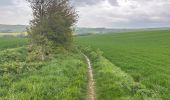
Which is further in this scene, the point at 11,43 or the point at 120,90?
the point at 11,43

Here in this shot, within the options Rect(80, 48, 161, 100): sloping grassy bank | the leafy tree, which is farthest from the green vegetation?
Rect(80, 48, 161, 100): sloping grassy bank

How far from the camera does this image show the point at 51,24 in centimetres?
Result: 4275

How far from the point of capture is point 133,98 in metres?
14.6

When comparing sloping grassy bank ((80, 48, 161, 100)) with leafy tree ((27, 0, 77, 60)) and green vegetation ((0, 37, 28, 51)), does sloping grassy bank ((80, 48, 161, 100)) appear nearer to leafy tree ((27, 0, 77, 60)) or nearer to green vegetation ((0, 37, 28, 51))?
leafy tree ((27, 0, 77, 60))

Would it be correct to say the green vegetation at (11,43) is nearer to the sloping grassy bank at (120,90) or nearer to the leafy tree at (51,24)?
the leafy tree at (51,24)

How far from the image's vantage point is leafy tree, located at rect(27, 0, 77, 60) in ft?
127

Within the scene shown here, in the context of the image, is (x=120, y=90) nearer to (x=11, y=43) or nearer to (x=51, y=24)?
(x=51, y=24)

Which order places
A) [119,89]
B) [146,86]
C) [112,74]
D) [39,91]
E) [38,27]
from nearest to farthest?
[39,91] < [119,89] < [146,86] < [112,74] < [38,27]

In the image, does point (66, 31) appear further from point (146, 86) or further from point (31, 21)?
point (146, 86)

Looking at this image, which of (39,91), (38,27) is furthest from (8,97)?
(38,27)

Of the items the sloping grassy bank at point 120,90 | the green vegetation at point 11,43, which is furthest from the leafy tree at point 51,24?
the green vegetation at point 11,43

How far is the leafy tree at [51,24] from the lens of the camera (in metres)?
38.7

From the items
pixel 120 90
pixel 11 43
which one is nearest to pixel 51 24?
pixel 120 90

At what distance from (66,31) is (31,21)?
22.1ft
